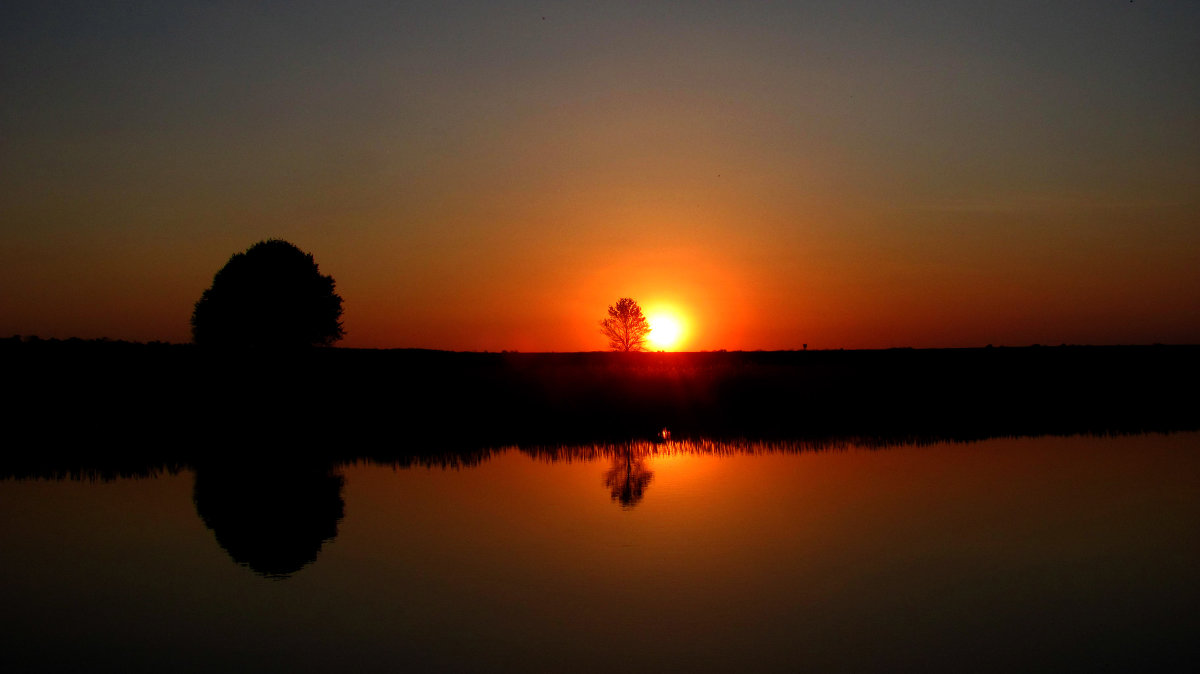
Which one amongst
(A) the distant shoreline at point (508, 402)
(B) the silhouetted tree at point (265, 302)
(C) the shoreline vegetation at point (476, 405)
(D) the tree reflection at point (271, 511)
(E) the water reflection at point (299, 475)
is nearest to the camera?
(D) the tree reflection at point (271, 511)

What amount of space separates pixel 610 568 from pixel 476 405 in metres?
21.0

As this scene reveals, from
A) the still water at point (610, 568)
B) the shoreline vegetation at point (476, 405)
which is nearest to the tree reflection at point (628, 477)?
the still water at point (610, 568)

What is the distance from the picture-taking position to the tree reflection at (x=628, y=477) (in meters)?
19.5

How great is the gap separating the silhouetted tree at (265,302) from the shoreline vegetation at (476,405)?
70.6 feet

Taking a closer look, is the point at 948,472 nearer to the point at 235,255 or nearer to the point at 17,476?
the point at 17,476

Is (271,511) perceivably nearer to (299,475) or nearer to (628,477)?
(299,475)

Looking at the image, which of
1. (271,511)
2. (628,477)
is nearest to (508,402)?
(628,477)

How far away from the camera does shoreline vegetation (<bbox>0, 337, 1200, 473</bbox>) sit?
2836 cm

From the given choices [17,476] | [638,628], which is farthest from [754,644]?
[17,476]

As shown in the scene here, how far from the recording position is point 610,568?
550 inches

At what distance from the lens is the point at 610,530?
16391 mm

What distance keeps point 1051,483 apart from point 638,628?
13371 mm

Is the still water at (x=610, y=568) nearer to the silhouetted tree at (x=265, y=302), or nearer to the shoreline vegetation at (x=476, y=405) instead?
the shoreline vegetation at (x=476, y=405)

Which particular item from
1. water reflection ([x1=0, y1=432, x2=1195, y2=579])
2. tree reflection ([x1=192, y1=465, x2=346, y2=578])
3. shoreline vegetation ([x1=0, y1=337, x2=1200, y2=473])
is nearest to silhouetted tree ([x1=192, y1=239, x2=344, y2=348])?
shoreline vegetation ([x1=0, y1=337, x2=1200, y2=473])
